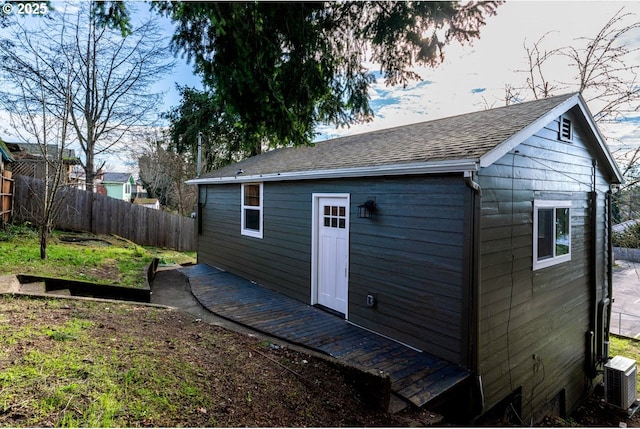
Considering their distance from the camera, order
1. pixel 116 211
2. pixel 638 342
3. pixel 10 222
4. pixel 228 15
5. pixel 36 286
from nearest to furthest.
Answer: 1. pixel 228 15
2. pixel 36 286
3. pixel 638 342
4. pixel 10 222
5. pixel 116 211

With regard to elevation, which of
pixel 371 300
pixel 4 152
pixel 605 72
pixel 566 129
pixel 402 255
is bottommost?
pixel 371 300

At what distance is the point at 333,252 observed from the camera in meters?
6.23

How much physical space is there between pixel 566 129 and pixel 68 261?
33.2 ft

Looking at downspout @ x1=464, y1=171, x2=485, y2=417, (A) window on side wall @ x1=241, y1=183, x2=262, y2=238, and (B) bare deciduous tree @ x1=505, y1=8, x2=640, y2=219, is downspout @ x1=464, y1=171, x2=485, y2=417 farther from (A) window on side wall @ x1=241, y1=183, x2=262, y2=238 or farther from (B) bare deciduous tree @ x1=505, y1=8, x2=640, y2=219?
(B) bare deciduous tree @ x1=505, y1=8, x2=640, y2=219

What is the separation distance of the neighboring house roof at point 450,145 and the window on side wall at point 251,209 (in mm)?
760

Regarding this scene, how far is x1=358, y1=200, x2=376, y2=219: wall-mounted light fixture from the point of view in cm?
522

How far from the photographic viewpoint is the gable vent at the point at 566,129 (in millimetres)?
5738

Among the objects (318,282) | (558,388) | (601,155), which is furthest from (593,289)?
(318,282)

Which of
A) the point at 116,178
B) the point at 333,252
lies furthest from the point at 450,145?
the point at 116,178

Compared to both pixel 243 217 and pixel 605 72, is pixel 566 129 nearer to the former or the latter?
pixel 243 217

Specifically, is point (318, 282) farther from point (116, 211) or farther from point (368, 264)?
point (116, 211)

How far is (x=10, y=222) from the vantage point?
10680mm

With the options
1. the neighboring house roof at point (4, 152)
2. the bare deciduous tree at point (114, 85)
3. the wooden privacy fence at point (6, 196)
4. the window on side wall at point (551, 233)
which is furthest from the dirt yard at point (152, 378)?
the bare deciduous tree at point (114, 85)

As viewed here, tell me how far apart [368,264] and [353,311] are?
0.91 metres
